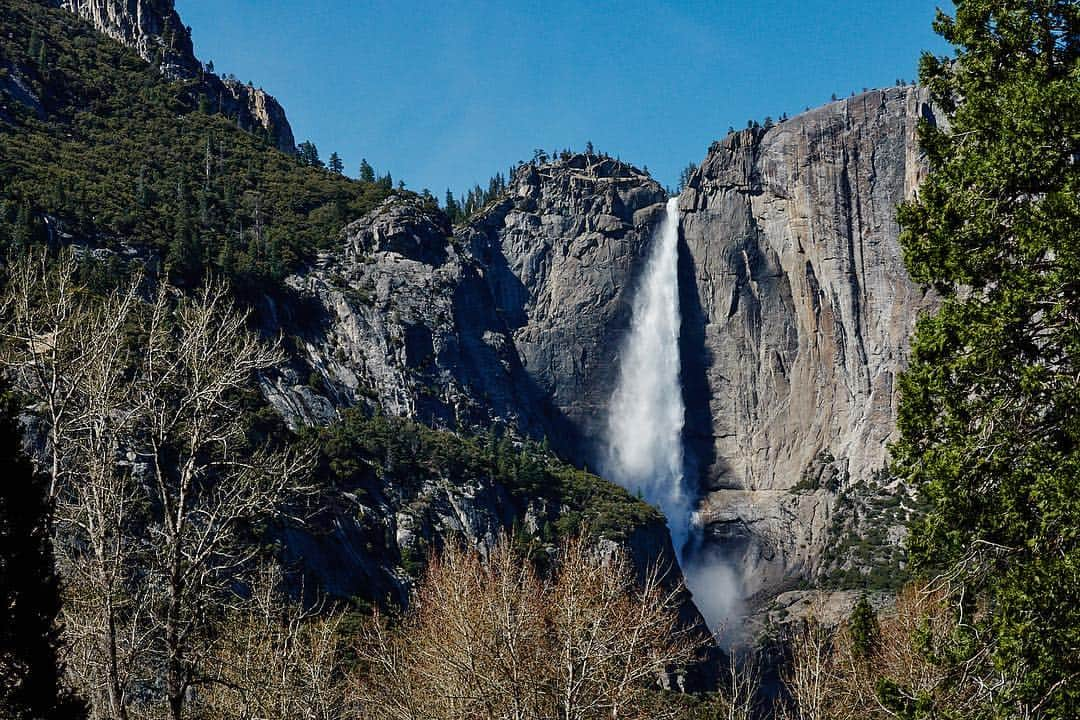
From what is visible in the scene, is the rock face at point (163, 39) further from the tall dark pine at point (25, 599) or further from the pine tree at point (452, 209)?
the tall dark pine at point (25, 599)

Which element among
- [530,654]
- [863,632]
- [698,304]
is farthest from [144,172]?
[863,632]

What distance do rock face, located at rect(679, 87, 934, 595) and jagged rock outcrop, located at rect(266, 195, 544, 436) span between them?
22.9 metres

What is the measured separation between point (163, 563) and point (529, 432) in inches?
3528

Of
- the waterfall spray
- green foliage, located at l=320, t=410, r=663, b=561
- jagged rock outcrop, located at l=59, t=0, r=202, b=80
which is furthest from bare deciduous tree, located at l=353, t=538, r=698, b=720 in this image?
jagged rock outcrop, located at l=59, t=0, r=202, b=80

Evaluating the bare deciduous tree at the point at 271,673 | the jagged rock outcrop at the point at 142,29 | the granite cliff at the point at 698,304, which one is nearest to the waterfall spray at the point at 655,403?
the granite cliff at the point at 698,304

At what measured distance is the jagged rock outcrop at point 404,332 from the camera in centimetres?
8775

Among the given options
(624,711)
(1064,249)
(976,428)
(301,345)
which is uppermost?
(301,345)

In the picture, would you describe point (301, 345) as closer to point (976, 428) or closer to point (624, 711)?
point (624, 711)

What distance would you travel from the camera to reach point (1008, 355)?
463 inches

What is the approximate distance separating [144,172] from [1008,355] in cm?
9347

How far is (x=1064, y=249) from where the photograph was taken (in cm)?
1124

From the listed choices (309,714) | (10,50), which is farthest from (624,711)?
(10,50)

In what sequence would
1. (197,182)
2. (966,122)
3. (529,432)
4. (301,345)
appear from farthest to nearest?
(529,432) → (197,182) → (301,345) → (966,122)

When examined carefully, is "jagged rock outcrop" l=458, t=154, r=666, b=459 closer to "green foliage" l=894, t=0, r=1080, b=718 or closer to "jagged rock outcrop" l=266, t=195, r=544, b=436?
"jagged rock outcrop" l=266, t=195, r=544, b=436
